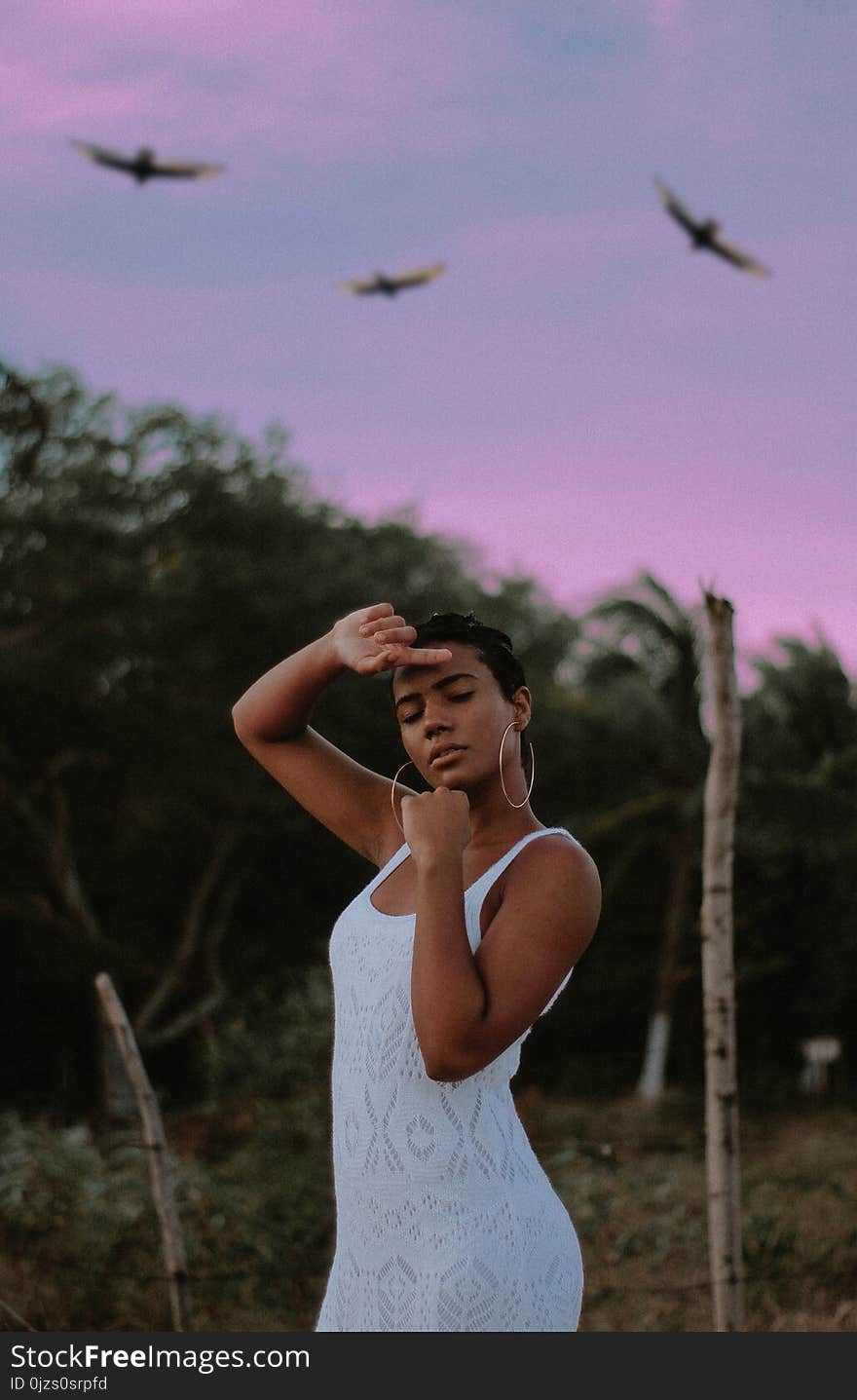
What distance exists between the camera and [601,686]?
62.9 ft

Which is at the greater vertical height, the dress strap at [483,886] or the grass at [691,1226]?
the dress strap at [483,886]

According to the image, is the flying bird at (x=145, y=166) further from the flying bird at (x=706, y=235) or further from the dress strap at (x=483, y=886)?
the dress strap at (x=483, y=886)

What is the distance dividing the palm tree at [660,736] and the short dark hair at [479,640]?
14.6 m

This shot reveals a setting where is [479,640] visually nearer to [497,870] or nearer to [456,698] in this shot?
[456,698]

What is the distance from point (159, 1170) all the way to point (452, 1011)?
3.65 meters

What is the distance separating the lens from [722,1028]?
14.2 ft

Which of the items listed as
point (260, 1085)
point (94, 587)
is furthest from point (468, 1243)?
point (94, 587)

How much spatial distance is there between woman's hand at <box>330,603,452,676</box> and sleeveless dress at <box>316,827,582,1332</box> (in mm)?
291

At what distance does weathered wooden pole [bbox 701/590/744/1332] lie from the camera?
14.1 ft

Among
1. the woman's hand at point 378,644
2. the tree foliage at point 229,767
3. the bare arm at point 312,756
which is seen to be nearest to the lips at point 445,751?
the woman's hand at point 378,644

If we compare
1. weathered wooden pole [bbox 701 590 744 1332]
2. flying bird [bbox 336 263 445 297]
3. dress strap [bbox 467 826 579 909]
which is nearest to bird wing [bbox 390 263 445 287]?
flying bird [bbox 336 263 445 297]

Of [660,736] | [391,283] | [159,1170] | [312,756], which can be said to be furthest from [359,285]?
[660,736]

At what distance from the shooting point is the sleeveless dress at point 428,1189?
178cm

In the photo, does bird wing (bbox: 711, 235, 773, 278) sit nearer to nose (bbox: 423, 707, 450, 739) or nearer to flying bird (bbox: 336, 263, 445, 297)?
flying bird (bbox: 336, 263, 445, 297)
